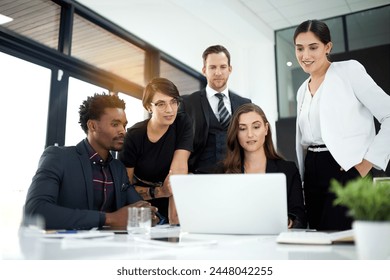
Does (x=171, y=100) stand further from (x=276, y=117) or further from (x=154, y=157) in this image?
(x=276, y=117)

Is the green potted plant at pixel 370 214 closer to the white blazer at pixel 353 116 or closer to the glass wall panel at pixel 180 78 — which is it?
the white blazer at pixel 353 116

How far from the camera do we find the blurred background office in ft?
6.00

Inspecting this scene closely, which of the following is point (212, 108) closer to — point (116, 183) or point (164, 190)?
point (164, 190)

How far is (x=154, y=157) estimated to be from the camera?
200 cm

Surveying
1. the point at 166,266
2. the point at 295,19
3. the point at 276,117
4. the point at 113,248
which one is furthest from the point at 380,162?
the point at 113,248

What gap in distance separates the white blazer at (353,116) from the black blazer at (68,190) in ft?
3.10

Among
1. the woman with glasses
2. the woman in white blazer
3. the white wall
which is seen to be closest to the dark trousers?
the woman in white blazer

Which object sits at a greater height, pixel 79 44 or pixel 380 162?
pixel 79 44

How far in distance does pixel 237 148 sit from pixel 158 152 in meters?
0.47

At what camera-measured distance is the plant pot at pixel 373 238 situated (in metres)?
0.57

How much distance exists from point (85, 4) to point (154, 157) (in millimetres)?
1373

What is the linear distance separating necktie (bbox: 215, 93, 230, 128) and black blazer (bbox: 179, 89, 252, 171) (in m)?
0.05

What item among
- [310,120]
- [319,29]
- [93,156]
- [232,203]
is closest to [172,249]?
[232,203]

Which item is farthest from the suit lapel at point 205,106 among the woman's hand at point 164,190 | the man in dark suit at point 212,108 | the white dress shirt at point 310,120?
the white dress shirt at point 310,120
